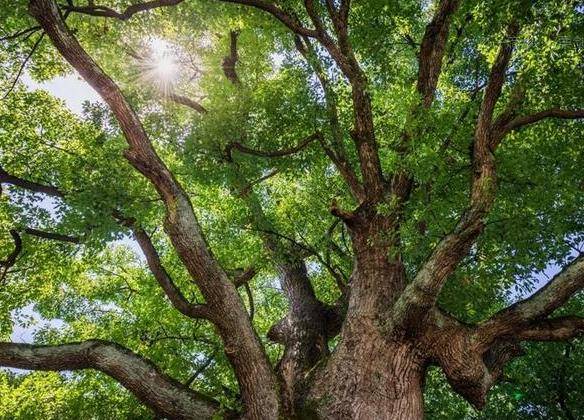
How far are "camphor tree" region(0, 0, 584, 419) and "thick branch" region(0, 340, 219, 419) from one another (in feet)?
0.09

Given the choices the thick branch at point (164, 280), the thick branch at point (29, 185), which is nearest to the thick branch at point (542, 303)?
the thick branch at point (164, 280)

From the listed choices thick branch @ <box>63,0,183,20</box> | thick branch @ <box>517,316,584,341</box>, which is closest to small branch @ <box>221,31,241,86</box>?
thick branch @ <box>63,0,183,20</box>

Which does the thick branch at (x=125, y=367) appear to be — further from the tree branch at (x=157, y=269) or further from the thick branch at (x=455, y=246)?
the thick branch at (x=455, y=246)

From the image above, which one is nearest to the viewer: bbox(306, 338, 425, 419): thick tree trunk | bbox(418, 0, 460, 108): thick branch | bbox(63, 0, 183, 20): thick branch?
bbox(306, 338, 425, 419): thick tree trunk

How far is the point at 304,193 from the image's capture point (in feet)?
40.8

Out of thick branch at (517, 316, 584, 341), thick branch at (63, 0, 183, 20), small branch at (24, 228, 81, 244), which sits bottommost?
thick branch at (517, 316, 584, 341)

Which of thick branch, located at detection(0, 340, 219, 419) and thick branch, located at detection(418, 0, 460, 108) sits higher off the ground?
thick branch, located at detection(418, 0, 460, 108)

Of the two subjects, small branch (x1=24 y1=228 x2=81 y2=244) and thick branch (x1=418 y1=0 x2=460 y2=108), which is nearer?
thick branch (x1=418 y1=0 x2=460 y2=108)

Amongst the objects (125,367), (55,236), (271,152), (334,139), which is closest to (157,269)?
(125,367)

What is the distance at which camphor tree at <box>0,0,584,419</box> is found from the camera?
584 centimetres

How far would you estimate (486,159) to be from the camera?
6.32 metres

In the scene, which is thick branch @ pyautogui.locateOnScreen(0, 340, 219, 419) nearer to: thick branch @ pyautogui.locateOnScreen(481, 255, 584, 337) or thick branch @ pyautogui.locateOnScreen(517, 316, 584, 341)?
thick branch @ pyautogui.locateOnScreen(481, 255, 584, 337)

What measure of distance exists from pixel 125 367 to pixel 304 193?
751 cm

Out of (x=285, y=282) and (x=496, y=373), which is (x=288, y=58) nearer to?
(x=285, y=282)
